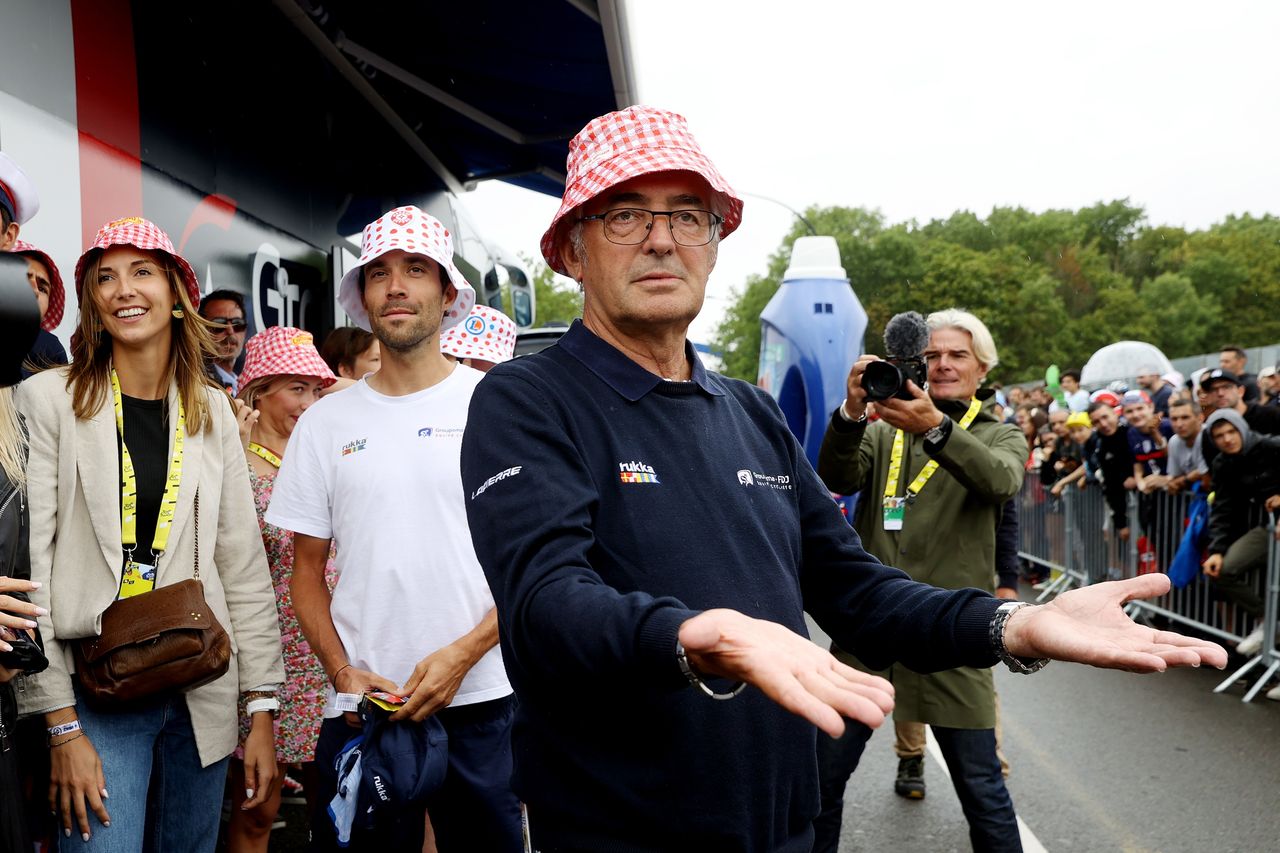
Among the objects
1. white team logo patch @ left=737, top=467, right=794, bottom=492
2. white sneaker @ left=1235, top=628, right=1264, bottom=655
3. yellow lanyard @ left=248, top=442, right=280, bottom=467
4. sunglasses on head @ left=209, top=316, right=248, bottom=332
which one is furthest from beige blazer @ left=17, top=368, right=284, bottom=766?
white sneaker @ left=1235, top=628, right=1264, bottom=655

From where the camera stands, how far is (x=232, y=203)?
627 cm

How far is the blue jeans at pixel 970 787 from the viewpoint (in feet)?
Result: 12.4

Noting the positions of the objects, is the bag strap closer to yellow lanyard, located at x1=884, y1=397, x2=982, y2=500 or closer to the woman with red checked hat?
the woman with red checked hat

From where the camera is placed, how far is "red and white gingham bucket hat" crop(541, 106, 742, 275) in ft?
6.40

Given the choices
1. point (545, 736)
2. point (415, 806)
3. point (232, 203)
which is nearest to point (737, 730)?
point (545, 736)

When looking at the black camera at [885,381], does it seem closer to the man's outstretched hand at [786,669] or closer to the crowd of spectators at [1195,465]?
the man's outstretched hand at [786,669]

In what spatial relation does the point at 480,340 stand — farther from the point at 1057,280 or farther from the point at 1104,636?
the point at 1057,280

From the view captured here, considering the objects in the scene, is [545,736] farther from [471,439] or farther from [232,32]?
[232,32]

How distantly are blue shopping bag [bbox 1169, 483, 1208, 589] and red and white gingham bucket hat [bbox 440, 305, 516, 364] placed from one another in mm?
5986

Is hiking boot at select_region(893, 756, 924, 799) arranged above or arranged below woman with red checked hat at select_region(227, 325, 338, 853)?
below

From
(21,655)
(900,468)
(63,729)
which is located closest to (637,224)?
(21,655)

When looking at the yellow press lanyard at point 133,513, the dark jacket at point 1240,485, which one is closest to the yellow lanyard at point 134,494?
Answer: the yellow press lanyard at point 133,513

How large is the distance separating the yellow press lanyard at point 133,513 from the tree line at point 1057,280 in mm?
55898

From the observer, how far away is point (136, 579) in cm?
285
